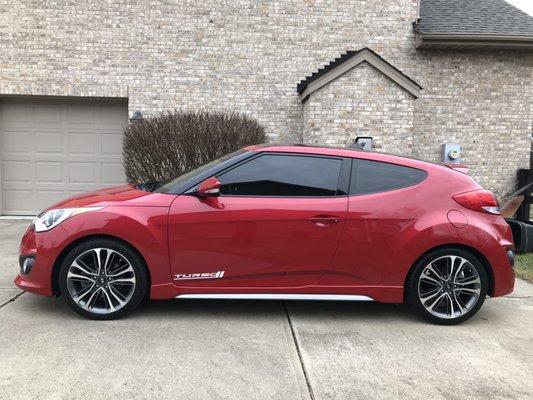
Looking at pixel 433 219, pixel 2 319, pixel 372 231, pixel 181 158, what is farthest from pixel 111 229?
pixel 181 158

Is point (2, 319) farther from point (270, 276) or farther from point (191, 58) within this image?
point (191, 58)

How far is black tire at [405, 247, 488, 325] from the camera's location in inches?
167

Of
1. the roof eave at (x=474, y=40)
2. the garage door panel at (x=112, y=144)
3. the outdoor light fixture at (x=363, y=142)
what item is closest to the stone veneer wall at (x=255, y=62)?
the roof eave at (x=474, y=40)

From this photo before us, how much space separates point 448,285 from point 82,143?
8.22 m

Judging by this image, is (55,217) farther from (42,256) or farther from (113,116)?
(113,116)

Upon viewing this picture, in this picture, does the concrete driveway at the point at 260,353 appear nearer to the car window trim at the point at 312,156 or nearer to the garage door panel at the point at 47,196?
the car window trim at the point at 312,156

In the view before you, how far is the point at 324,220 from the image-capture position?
4.13 metres

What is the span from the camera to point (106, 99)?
9945 millimetres

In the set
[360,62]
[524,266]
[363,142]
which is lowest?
[524,266]

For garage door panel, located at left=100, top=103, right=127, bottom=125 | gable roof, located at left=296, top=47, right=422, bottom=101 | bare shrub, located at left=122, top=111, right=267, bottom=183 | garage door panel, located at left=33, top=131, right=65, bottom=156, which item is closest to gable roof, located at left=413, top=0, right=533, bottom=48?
gable roof, located at left=296, top=47, right=422, bottom=101

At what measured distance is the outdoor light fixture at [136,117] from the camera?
955cm

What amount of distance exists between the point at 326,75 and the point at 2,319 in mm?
6740

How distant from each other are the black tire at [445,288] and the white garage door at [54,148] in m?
7.50

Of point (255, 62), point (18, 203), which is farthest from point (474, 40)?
point (18, 203)
